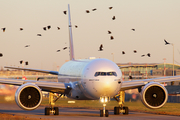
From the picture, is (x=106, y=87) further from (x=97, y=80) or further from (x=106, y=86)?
(x=97, y=80)

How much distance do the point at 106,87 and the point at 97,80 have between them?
3.17 ft

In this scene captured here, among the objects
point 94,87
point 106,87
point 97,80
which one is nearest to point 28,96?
point 94,87

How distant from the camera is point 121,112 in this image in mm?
32188

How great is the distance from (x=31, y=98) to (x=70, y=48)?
16484mm

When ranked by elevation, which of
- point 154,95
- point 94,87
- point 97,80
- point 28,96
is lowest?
point 154,95

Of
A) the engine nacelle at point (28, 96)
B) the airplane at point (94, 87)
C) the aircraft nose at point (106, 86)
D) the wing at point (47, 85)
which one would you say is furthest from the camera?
the wing at point (47, 85)

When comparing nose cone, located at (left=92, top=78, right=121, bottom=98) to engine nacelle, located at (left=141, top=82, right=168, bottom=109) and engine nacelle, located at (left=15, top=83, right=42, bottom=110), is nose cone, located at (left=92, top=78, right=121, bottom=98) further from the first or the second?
engine nacelle, located at (left=15, top=83, right=42, bottom=110)

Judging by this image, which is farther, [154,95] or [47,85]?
[47,85]

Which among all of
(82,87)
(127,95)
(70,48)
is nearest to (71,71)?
(82,87)

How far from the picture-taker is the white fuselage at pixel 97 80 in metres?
26.5

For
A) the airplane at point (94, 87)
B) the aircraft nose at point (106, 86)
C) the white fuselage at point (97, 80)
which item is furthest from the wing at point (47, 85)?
the aircraft nose at point (106, 86)

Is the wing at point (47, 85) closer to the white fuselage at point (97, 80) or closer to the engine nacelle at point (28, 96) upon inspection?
the white fuselage at point (97, 80)

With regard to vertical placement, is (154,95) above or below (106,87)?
below

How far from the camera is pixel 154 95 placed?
2966 cm
